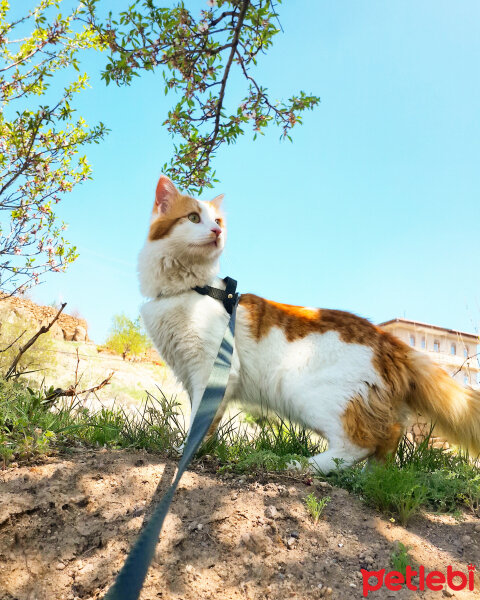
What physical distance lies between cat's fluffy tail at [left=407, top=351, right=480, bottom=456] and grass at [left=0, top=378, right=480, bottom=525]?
0.54 ft

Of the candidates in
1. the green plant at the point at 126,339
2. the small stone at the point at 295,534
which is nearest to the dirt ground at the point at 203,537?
the small stone at the point at 295,534

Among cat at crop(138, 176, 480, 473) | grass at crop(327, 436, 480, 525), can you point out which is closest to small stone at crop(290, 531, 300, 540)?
grass at crop(327, 436, 480, 525)

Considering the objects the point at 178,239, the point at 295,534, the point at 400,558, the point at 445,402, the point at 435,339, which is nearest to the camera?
the point at 400,558

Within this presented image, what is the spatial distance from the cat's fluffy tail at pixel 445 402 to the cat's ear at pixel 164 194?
223 centimetres

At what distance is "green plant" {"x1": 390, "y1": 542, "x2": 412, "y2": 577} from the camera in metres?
2.02

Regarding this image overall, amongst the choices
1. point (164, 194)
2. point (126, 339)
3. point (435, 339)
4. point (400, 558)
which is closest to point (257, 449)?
point (400, 558)

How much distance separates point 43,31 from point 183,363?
4910 millimetres

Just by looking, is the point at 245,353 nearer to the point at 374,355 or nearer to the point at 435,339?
the point at 374,355

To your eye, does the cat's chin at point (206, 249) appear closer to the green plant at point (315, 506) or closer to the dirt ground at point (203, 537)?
the dirt ground at point (203, 537)

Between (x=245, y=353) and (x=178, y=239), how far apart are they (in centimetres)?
100

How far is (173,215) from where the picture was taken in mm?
3592

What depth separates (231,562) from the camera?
202cm

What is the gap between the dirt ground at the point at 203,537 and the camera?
1.93 m

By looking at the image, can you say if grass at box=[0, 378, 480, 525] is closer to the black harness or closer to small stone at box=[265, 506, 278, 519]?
small stone at box=[265, 506, 278, 519]
